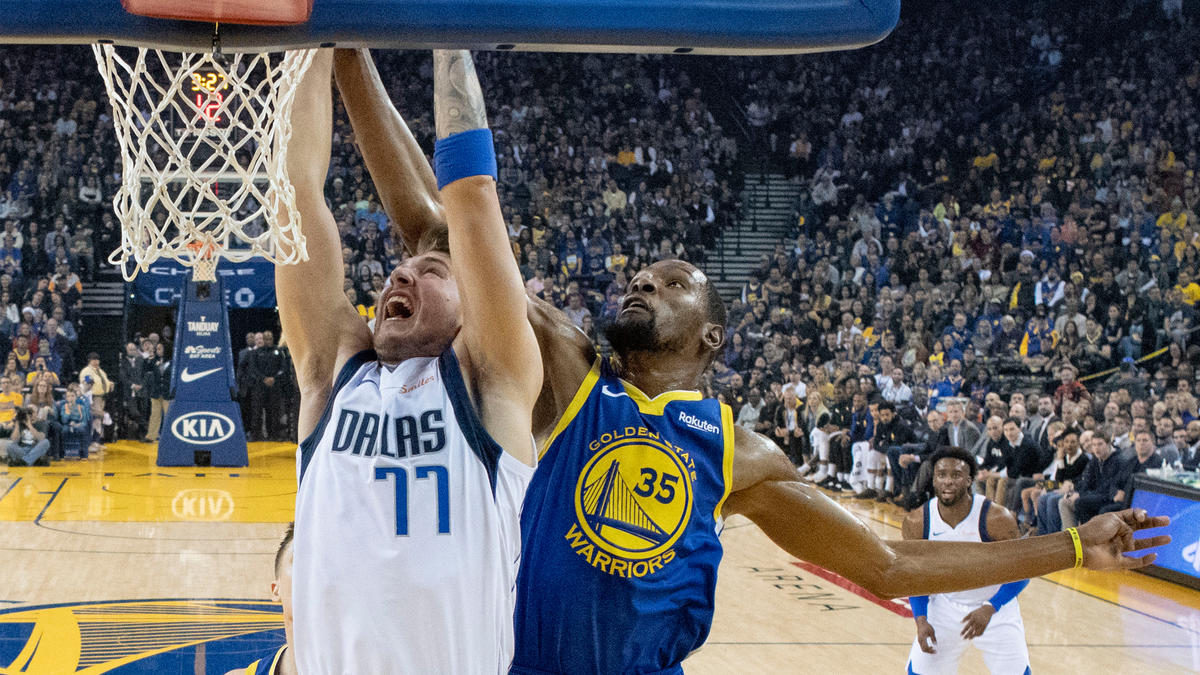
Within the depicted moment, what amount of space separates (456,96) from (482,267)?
0.39 meters

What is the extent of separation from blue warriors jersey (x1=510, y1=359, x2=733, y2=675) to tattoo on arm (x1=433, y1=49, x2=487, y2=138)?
3.49ft

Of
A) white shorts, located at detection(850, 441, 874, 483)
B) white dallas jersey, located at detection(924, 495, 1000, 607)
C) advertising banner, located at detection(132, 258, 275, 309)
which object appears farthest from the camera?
advertising banner, located at detection(132, 258, 275, 309)

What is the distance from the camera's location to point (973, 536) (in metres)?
6.02

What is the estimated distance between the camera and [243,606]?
7.43 metres

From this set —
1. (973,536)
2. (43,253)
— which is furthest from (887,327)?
(43,253)

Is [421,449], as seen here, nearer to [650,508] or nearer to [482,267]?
[482,267]

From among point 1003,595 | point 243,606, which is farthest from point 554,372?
point 243,606

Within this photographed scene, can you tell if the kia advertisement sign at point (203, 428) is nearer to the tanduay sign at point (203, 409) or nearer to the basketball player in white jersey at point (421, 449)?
the tanduay sign at point (203, 409)

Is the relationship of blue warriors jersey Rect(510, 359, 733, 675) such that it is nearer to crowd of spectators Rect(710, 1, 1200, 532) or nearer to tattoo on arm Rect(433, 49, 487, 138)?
tattoo on arm Rect(433, 49, 487, 138)

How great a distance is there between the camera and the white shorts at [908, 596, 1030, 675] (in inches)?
221

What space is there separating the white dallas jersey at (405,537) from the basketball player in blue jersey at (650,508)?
0.61 meters

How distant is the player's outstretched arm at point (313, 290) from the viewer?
8.54 feet

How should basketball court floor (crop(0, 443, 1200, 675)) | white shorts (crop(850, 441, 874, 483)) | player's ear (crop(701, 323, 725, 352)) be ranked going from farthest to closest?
white shorts (crop(850, 441, 874, 483)) → basketball court floor (crop(0, 443, 1200, 675)) → player's ear (crop(701, 323, 725, 352))

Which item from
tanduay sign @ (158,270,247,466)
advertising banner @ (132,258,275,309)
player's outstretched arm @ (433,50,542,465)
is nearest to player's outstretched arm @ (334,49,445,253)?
player's outstretched arm @ (433,50,542,465)
